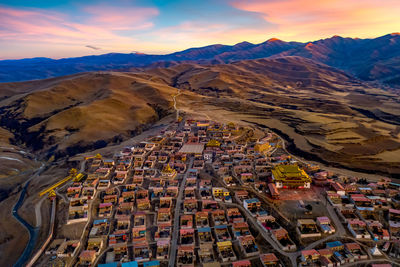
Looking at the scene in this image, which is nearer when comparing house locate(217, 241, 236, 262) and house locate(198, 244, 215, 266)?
house locate(217, 241, 236, 262)

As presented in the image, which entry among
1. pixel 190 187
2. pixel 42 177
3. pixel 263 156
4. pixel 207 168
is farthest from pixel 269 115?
pixel 42 177

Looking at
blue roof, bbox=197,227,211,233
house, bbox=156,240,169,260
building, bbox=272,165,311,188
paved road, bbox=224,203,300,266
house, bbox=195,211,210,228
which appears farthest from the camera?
building, bbox=272,165,311,188

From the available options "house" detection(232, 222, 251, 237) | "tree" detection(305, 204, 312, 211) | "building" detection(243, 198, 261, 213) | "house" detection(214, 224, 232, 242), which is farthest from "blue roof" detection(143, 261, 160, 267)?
"tree" detection(305, 204, 312, 211)

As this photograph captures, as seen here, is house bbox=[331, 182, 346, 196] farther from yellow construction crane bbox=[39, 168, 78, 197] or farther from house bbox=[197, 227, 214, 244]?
yellow construction crane bbox=[39, 168, 78, 197]

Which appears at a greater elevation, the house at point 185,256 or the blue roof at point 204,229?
the blue roof at point 204,229

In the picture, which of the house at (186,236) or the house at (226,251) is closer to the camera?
the house at (226,251)

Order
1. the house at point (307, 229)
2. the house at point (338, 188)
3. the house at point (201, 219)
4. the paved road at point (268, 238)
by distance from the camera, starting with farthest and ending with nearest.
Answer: the house at point (338, 188) → the house at point (201, 219) → the house at point (307, 229) → the paved road at point (268, 238)

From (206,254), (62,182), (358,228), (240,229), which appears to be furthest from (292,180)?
(62,182)

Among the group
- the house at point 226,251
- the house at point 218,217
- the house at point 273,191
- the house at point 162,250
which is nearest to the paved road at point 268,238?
the house at point 218,217

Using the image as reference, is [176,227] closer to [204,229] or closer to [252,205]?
[204,229]

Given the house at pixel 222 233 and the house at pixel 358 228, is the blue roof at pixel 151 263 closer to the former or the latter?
the house at pixel 222 233
